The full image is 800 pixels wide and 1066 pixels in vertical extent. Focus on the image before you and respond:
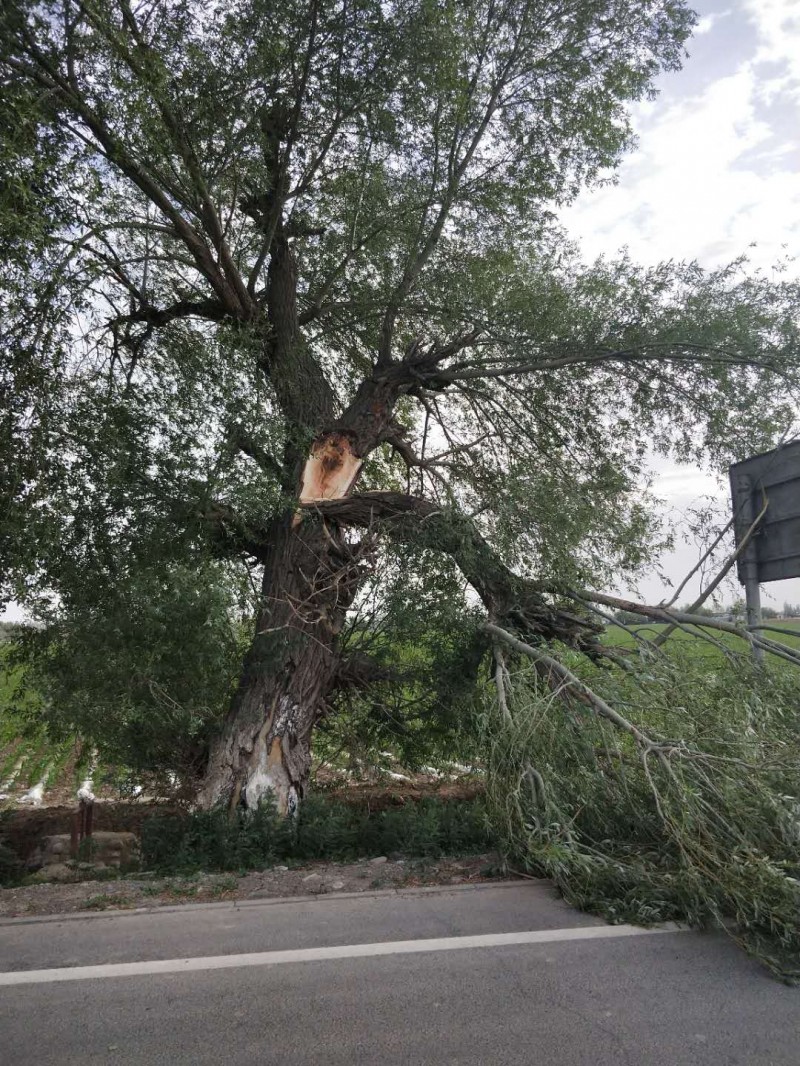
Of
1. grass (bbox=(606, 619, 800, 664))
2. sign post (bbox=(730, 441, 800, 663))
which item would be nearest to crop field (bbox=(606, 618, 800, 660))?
grass (bbox=(606, 619, 800, 664))

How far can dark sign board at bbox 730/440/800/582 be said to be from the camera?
7.34m

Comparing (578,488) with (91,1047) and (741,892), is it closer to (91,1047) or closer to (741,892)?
(741,892)

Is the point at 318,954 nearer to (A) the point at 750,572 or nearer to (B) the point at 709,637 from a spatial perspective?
(B) the point at 709,637

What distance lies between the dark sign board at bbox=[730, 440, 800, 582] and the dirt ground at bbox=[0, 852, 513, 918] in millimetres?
3752

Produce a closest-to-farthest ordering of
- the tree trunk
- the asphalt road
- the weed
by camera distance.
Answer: the asphalt road
the weed
the tree trunk

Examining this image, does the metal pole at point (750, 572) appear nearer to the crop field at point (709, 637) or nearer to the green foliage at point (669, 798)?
the crop field at point (709, 637)

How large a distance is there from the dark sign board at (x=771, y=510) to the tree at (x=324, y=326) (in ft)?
5.27

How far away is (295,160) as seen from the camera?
9.56 meters

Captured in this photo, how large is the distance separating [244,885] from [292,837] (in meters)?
1.49

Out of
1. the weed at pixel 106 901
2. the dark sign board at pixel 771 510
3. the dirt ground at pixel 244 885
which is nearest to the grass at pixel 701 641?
the dark sign board at pixel 771 510

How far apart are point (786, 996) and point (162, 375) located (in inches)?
331

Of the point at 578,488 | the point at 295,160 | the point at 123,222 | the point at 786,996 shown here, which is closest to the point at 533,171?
the point at 295,160

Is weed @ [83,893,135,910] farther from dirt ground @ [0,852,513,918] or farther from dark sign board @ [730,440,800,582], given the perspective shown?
dark sign board @ [730,440,800,582]

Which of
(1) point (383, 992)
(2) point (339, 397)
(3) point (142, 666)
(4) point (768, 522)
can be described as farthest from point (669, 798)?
(2) point (339, 397)
